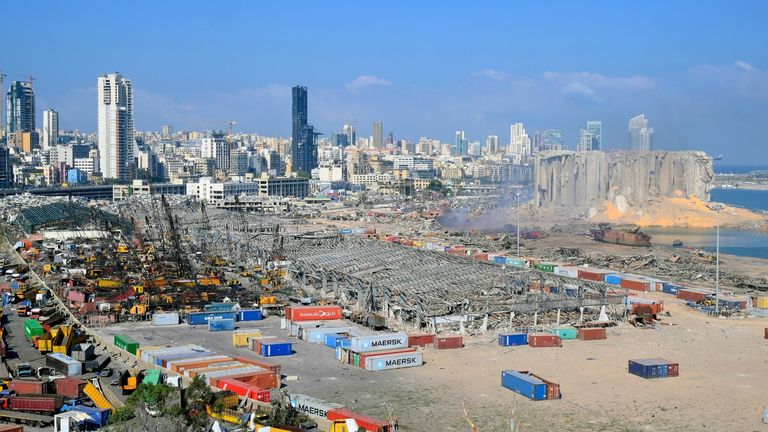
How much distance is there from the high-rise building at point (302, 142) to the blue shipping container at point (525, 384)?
94047 mm

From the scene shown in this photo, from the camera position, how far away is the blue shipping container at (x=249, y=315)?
66.7ft

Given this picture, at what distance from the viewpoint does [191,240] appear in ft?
125

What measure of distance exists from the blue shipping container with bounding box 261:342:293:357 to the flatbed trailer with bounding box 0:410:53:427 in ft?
16.3

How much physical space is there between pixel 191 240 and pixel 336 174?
185 ft

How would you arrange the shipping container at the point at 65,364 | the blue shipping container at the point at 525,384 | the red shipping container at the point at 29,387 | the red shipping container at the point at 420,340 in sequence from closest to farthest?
the red shipping container at the point at 29,387
the blue shipping container at the point at 525,384
the shipping container at the point at 65,364
the red shipping container at the point at 420,340

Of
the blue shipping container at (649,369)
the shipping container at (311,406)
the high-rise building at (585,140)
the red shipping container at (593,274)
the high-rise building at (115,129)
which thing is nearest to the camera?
the shipping container at (311,406)

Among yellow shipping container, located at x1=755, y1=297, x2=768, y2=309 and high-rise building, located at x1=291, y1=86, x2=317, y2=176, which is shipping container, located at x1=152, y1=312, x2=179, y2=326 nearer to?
yellow shipping container, located at x1=755, y1=297, x2=768, y2=309

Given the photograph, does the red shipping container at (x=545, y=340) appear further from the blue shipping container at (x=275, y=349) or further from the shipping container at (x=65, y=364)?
the shipping container at (x=65, y=364)

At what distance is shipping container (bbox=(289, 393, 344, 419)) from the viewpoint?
484 inches

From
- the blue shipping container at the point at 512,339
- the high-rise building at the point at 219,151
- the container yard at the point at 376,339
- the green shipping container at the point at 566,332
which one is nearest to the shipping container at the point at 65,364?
the container yard at the point at 376,339

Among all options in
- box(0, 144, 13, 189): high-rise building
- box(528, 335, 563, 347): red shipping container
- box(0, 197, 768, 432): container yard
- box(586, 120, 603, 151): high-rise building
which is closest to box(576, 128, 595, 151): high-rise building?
box(586, 120, 603, 151): high-rise building

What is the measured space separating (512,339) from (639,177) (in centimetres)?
4074

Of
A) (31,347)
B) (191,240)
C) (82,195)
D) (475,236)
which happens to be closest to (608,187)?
(475,236)

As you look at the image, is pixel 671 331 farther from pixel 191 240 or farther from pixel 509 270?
pixel 191 240
